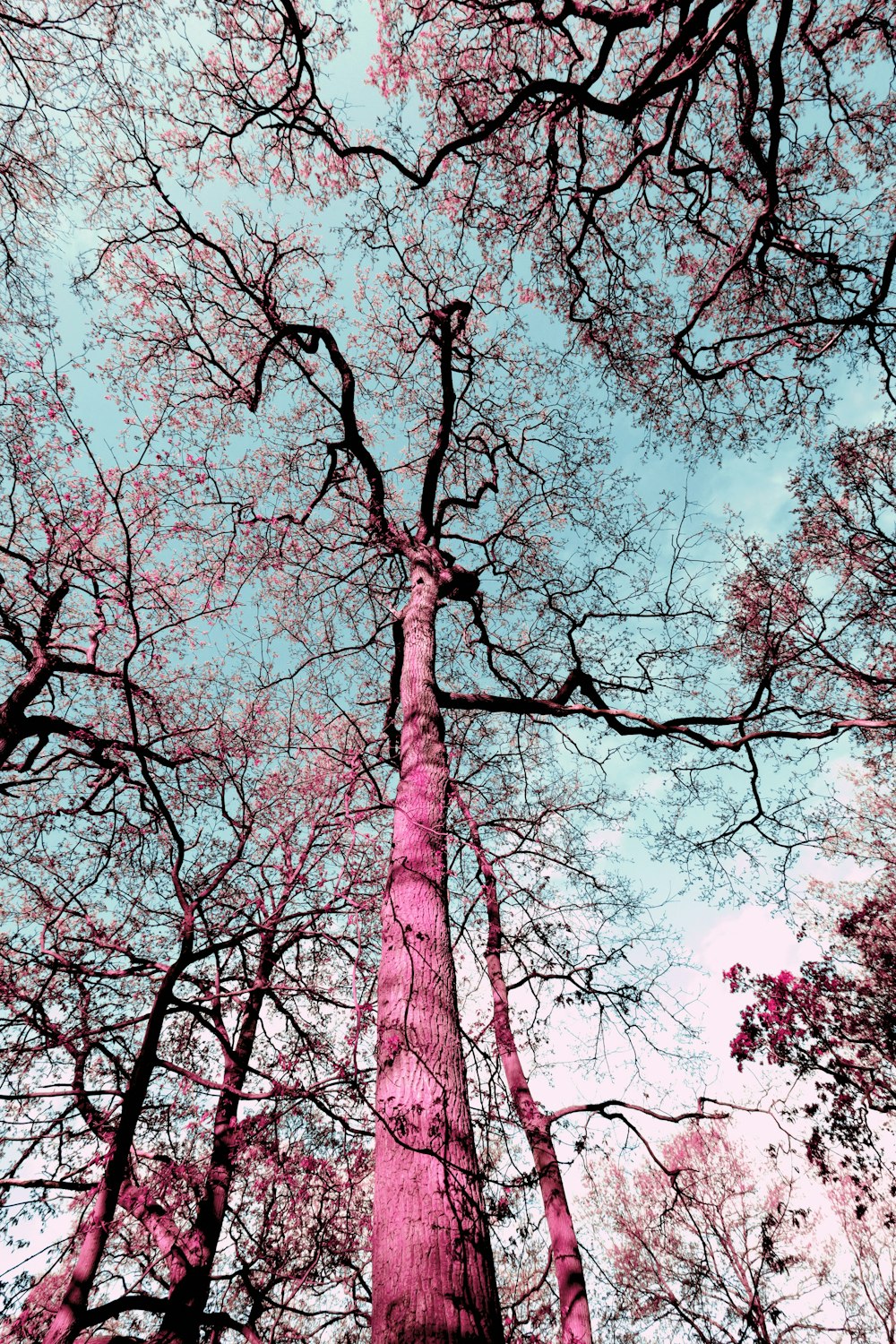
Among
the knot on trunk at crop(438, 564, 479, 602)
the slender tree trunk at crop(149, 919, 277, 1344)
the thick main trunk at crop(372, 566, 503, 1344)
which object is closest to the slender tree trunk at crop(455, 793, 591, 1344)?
the thick main trunk at crop(372, 566, 503, 1344)

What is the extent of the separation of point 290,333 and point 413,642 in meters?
3.07

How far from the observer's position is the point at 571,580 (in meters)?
6.81

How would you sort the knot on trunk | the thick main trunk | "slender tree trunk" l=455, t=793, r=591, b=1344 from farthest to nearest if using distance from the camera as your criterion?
the knot on trunk < "slender tree trunk" l=455, t=793, r=591, b=1344 < the thick main trunk

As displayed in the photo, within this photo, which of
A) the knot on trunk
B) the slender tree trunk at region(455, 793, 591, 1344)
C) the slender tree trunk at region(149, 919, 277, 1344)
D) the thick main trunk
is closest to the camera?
the thick main trunk

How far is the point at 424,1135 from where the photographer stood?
82.1 inches

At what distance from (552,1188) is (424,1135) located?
13.2ft

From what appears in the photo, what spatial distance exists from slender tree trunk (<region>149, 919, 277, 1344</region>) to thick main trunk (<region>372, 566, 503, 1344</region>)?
1.91 m

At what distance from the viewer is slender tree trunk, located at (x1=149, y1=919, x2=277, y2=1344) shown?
479cm

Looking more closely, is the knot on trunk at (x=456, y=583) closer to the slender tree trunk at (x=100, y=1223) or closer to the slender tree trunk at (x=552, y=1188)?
the slender tree trunk at (x=552, y=1188)

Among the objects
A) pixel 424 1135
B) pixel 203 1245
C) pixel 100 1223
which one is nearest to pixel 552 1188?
pixel 203 1245

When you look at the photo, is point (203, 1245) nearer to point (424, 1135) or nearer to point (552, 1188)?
point (552, 1188)

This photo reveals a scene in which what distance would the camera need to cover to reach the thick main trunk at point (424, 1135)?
67.3 inches

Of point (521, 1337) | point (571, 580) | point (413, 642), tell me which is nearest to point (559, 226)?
point (571, 580)

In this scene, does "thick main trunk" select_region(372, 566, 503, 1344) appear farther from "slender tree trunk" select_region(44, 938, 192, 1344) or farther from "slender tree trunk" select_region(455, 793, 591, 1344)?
"slender tree trunk" select_region(44, 938, 192, 1344)
